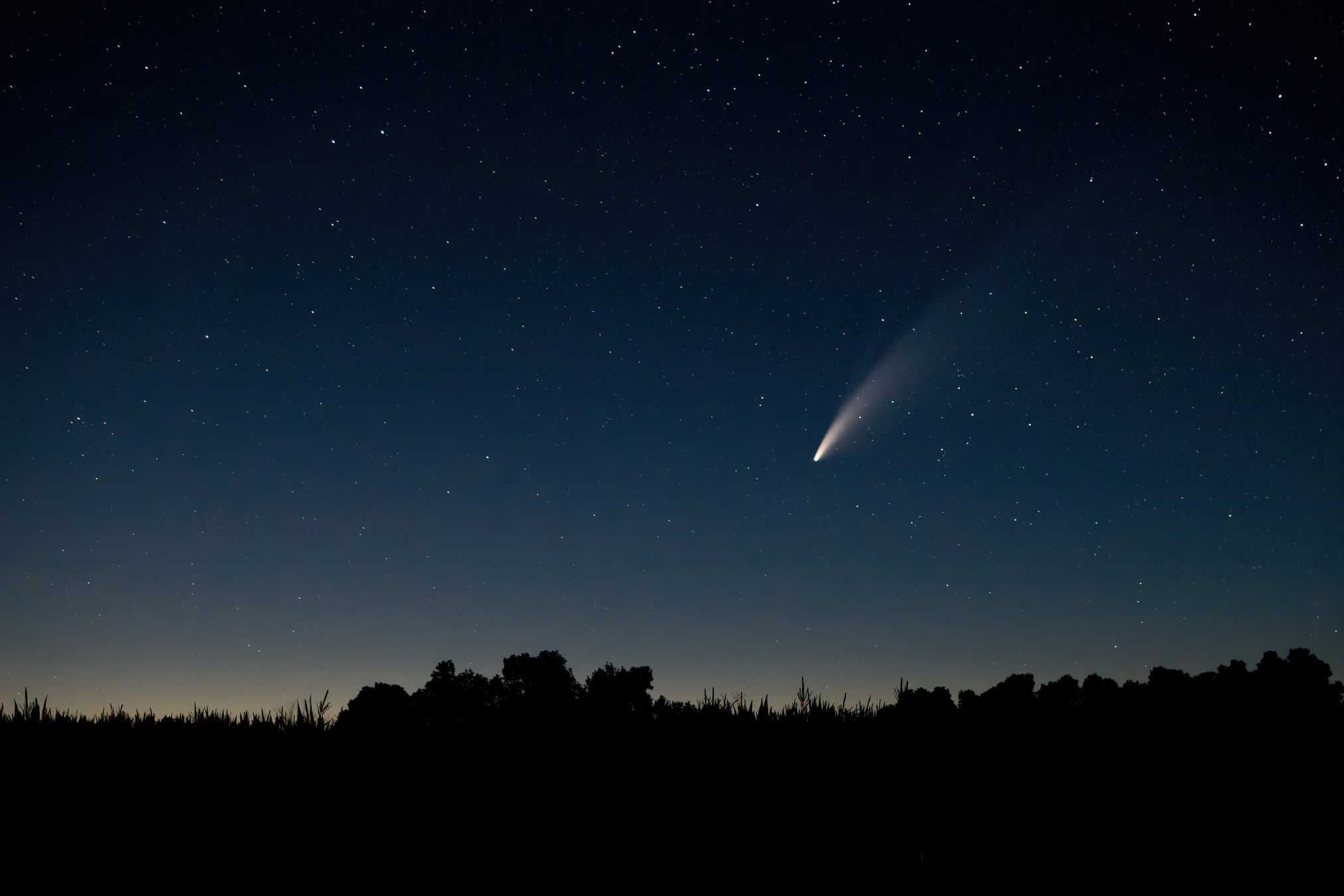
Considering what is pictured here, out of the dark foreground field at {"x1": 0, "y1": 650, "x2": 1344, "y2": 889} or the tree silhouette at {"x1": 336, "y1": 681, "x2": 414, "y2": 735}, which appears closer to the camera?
the dark foreground field at {"x1": 0, "y1": 650, "x2": 1344, "y2": 889}

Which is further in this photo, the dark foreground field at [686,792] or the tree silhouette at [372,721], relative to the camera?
the tree silhouette at [372,721]

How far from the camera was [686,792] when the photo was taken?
545 centimetres

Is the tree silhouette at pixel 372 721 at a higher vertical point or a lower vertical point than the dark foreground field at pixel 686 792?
higher

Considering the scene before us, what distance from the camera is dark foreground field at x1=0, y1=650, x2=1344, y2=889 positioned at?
4.64m

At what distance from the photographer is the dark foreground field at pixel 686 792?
15.2ft

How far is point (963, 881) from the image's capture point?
529cm

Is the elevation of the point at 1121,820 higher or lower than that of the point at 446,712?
lower

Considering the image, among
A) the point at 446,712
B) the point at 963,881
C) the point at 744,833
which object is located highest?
the point at 446,712

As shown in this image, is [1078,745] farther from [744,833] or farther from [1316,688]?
[1316,688]

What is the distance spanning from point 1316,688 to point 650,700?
3514 centimetres

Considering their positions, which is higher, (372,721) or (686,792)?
(372,721)

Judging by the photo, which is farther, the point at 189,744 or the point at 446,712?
the point at 446,712

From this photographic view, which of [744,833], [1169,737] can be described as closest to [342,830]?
[744,833]

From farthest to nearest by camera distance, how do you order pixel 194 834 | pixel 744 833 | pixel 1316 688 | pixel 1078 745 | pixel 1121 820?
pixel 1316 688 < pixel 1078 745 < pixel 1121 820 < pixel 744 833 < pixel 194 834
